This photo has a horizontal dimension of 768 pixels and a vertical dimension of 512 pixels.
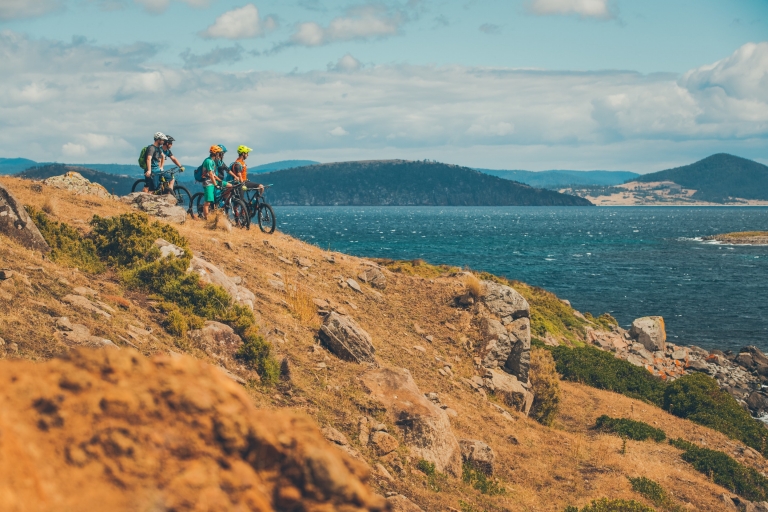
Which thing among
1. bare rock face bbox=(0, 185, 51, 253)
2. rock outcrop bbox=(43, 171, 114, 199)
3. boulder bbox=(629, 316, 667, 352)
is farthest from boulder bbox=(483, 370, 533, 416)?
boulder bbox=(629, 316, 667, 352)

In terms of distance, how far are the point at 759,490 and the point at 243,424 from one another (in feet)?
53.1

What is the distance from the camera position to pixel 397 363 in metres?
15.6

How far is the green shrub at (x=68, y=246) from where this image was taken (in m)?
12.9

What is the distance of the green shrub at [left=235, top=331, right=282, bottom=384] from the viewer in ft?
36.5

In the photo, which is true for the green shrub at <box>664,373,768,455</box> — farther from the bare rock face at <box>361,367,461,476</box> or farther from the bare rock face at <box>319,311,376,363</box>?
the bare rock face at <box>319,311,376,363</box>

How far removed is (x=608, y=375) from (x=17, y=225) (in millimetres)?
20089

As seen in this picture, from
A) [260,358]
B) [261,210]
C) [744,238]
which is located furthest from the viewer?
[744,238]

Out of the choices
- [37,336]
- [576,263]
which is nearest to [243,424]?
[37,336]

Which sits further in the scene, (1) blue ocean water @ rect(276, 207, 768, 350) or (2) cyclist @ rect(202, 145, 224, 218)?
(1) blue ocean water @ rect(276, 207, 768, 350)

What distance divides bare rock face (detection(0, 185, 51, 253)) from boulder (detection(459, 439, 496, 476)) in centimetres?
932

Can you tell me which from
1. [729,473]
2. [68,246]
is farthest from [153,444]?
[729,473]

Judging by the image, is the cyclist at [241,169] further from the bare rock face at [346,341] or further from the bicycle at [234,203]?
the bare rock face at [346,341]

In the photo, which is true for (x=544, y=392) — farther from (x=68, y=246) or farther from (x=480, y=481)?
(x=68, y=246)

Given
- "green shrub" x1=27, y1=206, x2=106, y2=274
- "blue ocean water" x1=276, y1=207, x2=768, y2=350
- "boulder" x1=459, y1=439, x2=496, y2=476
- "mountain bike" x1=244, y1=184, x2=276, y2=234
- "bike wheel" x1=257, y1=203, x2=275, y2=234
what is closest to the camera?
"boulder" x1=459, y1=439, x2=496, y2=476
